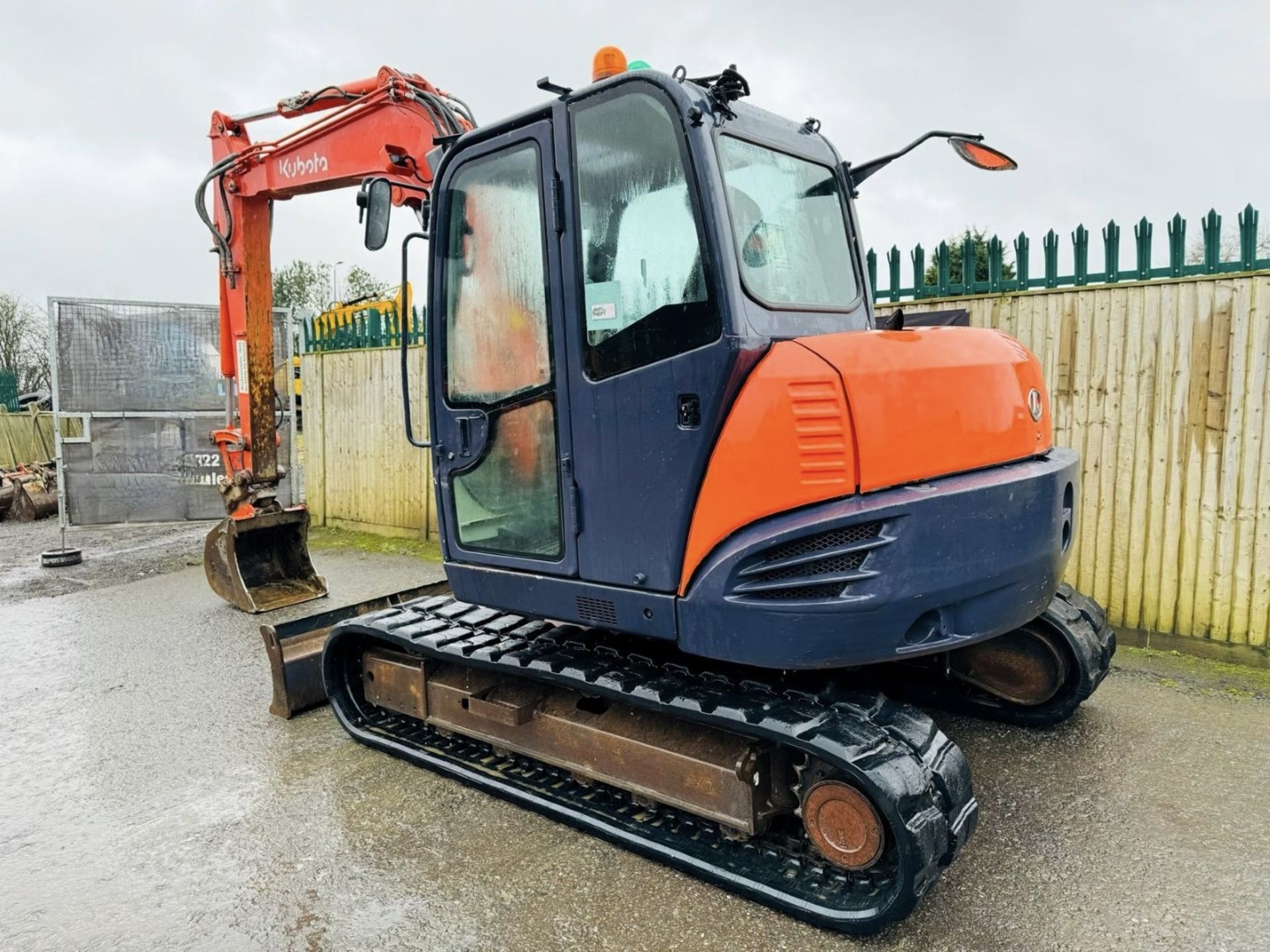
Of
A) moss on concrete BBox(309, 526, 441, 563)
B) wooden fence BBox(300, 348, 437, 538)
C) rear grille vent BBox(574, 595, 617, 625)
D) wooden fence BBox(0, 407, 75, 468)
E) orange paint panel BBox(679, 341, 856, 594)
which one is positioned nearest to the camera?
orange paint panel BBox(679, 341, 856, 594)

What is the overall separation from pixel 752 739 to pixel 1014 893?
970mm

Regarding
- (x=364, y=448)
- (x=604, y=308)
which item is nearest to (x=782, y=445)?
(x=604, y=308)

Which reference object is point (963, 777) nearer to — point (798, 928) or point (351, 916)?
point (798, 928)

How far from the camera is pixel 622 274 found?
3020mm

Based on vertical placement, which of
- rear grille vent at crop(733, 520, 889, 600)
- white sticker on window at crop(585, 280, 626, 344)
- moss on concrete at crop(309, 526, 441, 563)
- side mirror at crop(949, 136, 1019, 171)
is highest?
side mirror at crop(949, 136, 1019, 171)

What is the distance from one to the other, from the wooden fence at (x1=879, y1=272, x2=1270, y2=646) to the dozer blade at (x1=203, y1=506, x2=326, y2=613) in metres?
5.47

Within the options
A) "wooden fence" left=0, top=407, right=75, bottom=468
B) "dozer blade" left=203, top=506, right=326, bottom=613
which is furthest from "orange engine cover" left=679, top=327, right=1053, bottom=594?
"wooden fence" left=0, top=407, right=75, bottom=468

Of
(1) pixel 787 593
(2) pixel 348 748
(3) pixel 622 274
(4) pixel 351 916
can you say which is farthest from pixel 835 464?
(2) pixel 348 748

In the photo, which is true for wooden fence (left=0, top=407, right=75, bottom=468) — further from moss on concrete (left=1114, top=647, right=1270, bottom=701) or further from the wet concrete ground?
moss on concrete (left=1114, top=647, right=1270, bottom=701)

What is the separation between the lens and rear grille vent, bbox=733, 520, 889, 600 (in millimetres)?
2584

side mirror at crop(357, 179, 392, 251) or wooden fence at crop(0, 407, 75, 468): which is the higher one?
side mirror at crop(357, 179, 392, 251)

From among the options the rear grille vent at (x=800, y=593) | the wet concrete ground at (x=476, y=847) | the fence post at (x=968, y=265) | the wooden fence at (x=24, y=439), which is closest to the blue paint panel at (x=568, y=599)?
the rear grille vent at (x=800, y=593)

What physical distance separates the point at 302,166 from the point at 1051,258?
4.97 m

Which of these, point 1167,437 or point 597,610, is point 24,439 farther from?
point 1167,437
